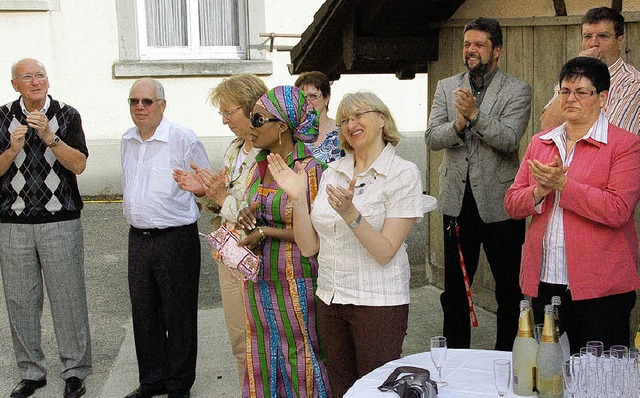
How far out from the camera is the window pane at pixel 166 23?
12.7 m

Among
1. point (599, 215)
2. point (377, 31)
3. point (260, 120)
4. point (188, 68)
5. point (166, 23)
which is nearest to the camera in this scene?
point (599, 215)

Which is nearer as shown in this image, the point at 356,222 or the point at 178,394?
the point at 356,222

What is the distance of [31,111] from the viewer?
17.4ft

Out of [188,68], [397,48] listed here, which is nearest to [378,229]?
[397,48]

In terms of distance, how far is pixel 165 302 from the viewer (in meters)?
5.21

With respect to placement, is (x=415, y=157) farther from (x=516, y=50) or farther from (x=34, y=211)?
(x=34, y=211)

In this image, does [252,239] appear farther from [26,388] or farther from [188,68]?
[188,68]

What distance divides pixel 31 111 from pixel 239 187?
1565 millimetres

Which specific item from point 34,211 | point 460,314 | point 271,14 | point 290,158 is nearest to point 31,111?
point 34,211

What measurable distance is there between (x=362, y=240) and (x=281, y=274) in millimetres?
715

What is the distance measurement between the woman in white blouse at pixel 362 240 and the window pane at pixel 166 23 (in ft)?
30.3

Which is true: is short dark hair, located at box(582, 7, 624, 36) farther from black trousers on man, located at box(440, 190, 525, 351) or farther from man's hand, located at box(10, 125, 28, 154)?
man's hand, located at box(10, 125, 28, 154)

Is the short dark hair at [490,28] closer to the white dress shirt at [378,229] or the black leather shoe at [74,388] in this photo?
the white dress shirt at [378,229]

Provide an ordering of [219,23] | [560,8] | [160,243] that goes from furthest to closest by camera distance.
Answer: [219,23] → [560,8] → [160,243]
